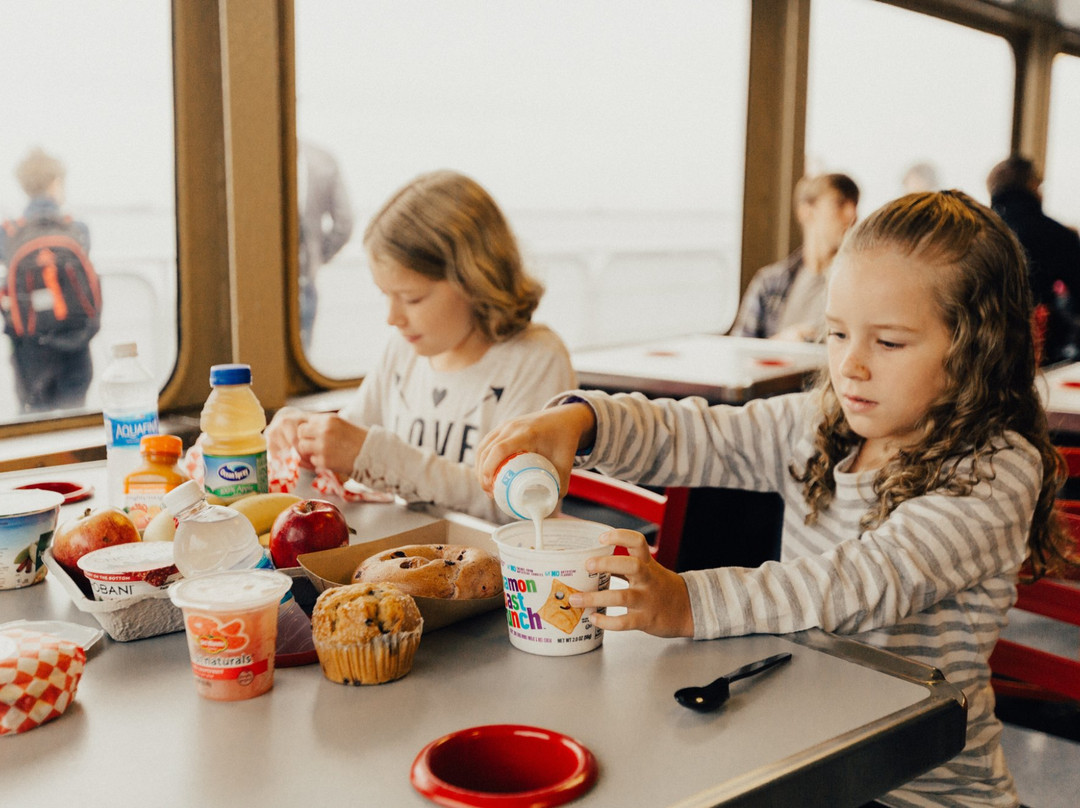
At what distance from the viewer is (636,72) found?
4.23 meters

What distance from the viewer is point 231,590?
0.92 meters

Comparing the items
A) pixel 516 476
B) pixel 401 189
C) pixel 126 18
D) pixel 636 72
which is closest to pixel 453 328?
pixel 401 189

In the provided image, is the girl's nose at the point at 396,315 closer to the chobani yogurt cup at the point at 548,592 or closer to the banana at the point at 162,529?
the banana at the point at 162,529

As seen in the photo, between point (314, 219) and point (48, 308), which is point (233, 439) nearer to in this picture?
point (48, 308)

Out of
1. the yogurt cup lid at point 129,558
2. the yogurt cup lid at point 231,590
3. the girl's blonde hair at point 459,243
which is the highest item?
the girl's blonde hair at point 459,243

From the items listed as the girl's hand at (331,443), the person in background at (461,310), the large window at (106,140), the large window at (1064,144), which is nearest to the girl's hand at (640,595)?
the girl's hand at (331,443)

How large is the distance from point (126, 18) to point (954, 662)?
2.48 m

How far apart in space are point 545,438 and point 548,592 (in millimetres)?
306

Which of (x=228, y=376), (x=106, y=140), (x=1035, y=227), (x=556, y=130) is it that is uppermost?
(x=556, y=130)

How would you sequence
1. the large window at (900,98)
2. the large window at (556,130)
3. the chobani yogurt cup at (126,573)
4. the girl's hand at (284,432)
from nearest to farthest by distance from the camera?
the chobani yogurt cup at (126,573) → the girl's hand at (284,432) → the large window at (556,130) → the large window at (900,98)

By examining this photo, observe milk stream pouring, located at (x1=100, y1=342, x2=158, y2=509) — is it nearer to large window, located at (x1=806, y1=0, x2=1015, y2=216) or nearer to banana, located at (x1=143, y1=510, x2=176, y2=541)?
banana, located at (x1=143, y1=510, x2=176, y2=541)

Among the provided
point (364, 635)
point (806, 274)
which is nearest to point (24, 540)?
point (364, 635)

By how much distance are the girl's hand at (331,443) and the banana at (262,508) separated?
0.35 meters

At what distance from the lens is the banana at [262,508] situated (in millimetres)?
1309
